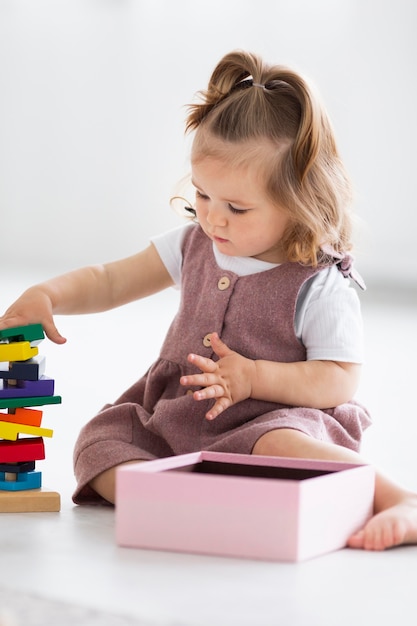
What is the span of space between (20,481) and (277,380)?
0.31 m

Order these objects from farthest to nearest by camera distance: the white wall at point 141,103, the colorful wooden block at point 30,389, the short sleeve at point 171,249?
the white wall at point 141,103 → the short sleeve at point 171,249 → the colorful wooden block at point 30,389

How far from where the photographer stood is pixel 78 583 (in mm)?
→ 875

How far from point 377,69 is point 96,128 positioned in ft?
3.84

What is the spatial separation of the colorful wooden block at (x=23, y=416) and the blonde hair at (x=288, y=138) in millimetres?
368

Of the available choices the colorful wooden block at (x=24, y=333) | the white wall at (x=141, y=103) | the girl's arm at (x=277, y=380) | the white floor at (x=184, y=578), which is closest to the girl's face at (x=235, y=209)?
the girl's arm at (x=277, y=380)

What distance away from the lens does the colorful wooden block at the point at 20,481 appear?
1.17 meters

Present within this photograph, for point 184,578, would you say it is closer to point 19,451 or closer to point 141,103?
point 19,451

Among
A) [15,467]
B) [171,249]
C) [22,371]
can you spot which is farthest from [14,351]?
[171,249]

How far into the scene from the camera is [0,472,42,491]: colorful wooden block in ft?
3.85

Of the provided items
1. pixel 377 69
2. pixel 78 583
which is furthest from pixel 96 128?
pixel 78 583

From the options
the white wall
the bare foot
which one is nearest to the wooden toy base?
the bare foot

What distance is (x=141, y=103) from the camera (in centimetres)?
441

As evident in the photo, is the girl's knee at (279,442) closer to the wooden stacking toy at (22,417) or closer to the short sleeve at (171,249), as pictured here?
the wooden stacking toy at (22,417)

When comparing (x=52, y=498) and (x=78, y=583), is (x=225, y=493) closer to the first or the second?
(x=78, y=583)
